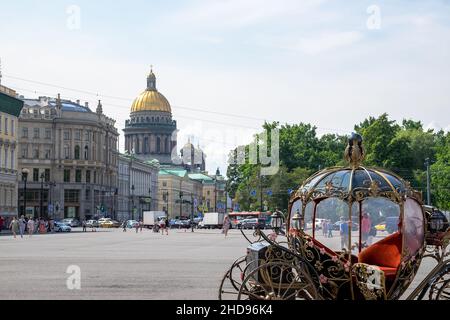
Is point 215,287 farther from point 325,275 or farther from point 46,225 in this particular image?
point 46,225

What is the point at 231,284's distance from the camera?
17344mm

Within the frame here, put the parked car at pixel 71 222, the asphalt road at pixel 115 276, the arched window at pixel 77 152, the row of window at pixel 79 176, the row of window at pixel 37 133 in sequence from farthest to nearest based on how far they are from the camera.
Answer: the arched window at pixel 77 152 → the row of window at pixel 79 176 → the row of window at pixel 37 133 → the parked car at pixel 71 222 → the asphalt road at pixel 115 276

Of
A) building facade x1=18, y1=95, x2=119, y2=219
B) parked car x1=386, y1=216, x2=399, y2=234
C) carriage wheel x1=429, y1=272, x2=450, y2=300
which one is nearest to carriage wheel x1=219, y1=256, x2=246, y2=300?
parked car x1=386, y1=216, x2=399, y2=234

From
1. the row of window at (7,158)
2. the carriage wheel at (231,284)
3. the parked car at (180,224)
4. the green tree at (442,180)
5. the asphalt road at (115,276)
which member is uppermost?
the row of window at (7,158)

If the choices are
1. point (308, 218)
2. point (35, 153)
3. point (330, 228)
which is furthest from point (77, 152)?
point (330, 228)

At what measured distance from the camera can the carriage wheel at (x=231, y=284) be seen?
44.2ft

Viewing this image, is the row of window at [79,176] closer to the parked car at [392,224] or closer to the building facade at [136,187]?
the building facade at [136,187]

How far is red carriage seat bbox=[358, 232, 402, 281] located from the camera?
43.9 feet

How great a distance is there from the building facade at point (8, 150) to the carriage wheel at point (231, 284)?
66364 millimetres

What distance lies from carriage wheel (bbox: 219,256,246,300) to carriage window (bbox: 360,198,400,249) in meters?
2.06

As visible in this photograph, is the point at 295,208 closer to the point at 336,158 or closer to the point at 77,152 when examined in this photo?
the point at 336,158

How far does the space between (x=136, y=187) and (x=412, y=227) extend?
166m

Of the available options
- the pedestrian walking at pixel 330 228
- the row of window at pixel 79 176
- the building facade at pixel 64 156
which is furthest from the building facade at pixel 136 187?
the pedestrian walking at pixel 330 228
